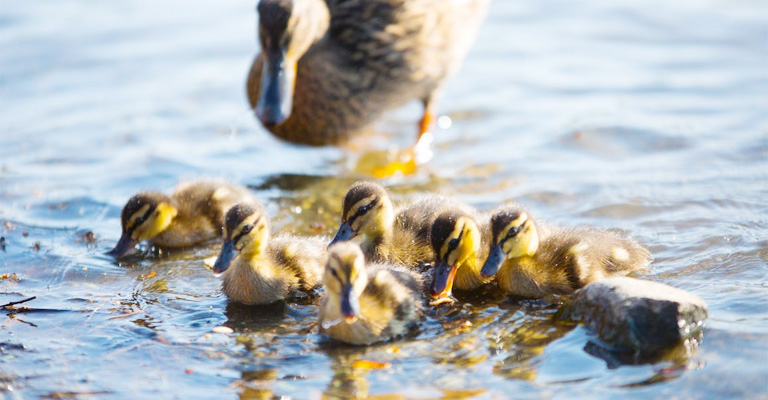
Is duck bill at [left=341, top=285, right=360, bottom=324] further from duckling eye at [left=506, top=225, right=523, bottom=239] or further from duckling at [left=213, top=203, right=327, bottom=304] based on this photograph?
duckling eye at [left=506, top=225, right=523, bottom=239]

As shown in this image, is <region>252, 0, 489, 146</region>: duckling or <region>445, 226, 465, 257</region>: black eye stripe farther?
<region>252, 0, 489, 146</region>: duckling

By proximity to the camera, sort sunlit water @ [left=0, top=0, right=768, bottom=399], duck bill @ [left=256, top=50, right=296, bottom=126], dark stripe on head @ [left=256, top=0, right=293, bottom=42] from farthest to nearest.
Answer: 1. dark stripe on head @ [left=256, top=0, right=293, bottom=42]
2. duck bill @ [left=256, top=50, right=296, bottom=126]
3. sunlit water @ [left=0, top=0, right=768, bottom=399]

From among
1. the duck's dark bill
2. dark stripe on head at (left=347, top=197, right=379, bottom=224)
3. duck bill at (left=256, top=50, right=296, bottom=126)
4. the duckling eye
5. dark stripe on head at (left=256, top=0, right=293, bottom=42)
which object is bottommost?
the duck's dark bill

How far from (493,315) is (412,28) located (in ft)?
8.92

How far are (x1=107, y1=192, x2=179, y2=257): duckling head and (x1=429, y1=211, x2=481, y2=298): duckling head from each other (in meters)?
1.57

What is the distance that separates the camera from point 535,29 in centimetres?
902

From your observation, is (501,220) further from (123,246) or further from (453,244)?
(123,246)

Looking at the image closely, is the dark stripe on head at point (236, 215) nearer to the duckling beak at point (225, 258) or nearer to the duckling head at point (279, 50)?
the duckling beak at point (225, 258)

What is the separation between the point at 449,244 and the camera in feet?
13.5

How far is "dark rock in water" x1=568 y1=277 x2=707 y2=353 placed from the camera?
3637 mm

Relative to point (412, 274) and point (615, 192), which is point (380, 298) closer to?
point (412, 274)

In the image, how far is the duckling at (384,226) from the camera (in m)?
4.40

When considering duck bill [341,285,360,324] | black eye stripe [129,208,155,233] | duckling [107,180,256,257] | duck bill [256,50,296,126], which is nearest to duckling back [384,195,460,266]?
duck bill [341,285,360,324]

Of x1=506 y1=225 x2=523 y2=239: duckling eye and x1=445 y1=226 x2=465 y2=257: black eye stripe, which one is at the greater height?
x1=506 y1=225 x2=523 y2=239: duckling eye
